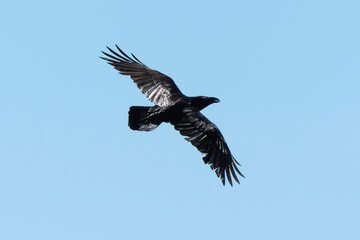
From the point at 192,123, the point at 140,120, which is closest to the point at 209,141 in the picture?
the point at 192,123

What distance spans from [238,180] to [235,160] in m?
0.52

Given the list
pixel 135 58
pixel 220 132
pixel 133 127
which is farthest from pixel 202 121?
pixel 135 58

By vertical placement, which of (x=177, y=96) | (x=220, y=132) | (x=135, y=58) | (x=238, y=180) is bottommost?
(x=238, y=180)

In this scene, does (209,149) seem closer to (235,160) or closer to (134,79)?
(235,160)

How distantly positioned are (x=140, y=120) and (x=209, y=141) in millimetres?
1817

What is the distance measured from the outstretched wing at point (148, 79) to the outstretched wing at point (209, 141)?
839 mm

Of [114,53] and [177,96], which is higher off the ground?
[114,53]

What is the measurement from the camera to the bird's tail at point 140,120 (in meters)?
19.3

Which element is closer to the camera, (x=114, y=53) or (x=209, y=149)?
(x=209, y=149)

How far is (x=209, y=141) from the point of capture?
19.6 m

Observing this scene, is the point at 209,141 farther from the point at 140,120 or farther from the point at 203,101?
the point at 140,120

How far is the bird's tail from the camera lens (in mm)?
19281

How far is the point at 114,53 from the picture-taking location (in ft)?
69.4

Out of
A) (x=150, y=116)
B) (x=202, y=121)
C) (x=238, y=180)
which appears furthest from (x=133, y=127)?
(x=238, y=180)
